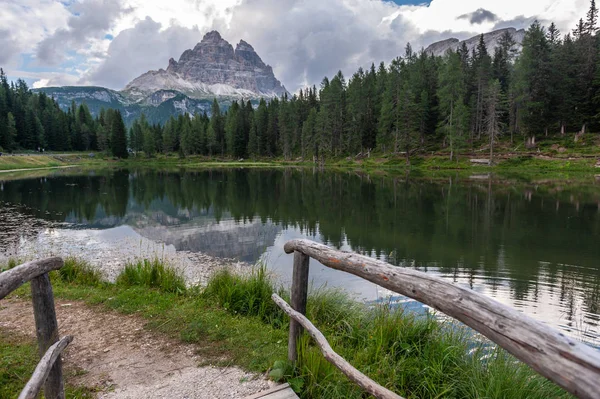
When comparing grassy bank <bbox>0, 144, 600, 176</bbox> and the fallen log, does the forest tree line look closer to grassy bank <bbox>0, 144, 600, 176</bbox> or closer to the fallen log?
grassy bank <bbox>0, 144, 600, 176</bbox>

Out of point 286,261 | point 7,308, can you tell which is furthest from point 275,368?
point 286,261

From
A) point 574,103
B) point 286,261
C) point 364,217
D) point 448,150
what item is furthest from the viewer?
point 448,150

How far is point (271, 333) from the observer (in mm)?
6387

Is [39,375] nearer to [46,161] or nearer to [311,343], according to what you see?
[311,343]

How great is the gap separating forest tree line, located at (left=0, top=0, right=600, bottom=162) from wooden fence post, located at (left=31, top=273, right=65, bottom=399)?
6315 cm

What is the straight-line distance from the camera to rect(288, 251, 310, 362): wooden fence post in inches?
185

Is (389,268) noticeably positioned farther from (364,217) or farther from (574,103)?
(574,103)

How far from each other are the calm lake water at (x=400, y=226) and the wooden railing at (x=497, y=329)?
7.11 metres

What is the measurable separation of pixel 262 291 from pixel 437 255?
983cm

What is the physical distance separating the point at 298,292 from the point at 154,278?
250 inches

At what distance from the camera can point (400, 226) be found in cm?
2055

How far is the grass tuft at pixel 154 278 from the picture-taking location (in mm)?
9000

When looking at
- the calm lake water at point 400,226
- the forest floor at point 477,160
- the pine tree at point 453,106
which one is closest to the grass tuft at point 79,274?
the calm lake water at point 400,226

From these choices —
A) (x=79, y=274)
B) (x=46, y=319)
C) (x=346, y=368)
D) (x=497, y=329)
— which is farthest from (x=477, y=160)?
(x=46, y=319)
